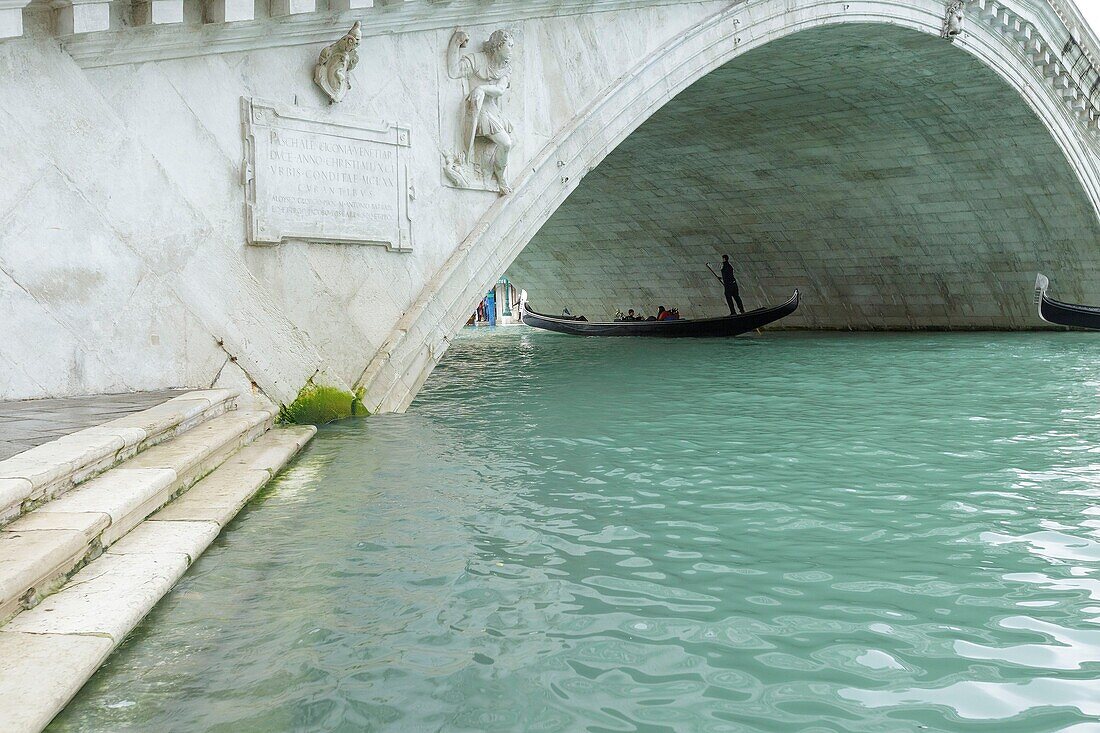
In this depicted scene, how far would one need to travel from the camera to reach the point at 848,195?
1504cm

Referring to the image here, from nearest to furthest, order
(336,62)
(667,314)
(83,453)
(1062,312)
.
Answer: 1. (83,453)
2. (336,62)
3. (1062,312)
4. (667,314)

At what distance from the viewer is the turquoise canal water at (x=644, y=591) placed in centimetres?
197

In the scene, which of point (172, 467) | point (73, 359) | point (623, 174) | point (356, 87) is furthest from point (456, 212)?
point (623, 174)

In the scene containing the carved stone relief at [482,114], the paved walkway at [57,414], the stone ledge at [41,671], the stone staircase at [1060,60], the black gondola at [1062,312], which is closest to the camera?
the stone ledge at [41,671]

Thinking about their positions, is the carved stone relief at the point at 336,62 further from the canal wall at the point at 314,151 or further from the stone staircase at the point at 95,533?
the stone staircase at the point at 95,533

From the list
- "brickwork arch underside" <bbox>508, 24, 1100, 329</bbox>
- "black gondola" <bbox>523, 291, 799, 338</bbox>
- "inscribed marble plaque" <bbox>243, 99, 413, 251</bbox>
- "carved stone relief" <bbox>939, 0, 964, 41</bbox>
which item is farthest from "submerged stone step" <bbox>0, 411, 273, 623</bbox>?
"black gondola" <bbox>523, 291, 799, 338</bbox>

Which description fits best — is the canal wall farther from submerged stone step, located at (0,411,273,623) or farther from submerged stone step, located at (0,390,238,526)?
submerged stone step, located at (0,411,273,623)

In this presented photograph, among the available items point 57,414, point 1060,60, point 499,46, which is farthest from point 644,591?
point 1060,60

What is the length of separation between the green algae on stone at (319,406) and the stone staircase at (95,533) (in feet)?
4.60

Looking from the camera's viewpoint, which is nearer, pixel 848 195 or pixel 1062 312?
pixel 1062 312

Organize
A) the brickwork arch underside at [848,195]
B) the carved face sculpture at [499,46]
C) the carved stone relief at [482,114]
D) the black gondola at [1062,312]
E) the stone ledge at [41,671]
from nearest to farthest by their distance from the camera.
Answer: the stone ledge at [41,671], the carved stone relief at [482,114], the carved face sculpture at [499,46], the brickwork arch underside at [848,195], the black gondola at [1062,312]

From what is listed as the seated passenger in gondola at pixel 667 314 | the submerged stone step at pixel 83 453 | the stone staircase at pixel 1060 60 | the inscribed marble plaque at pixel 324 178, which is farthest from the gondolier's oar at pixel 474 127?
the seated passenger in gondola at pixel 667 314

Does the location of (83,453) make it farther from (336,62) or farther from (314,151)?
(336,62)

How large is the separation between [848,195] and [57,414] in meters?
13.2
